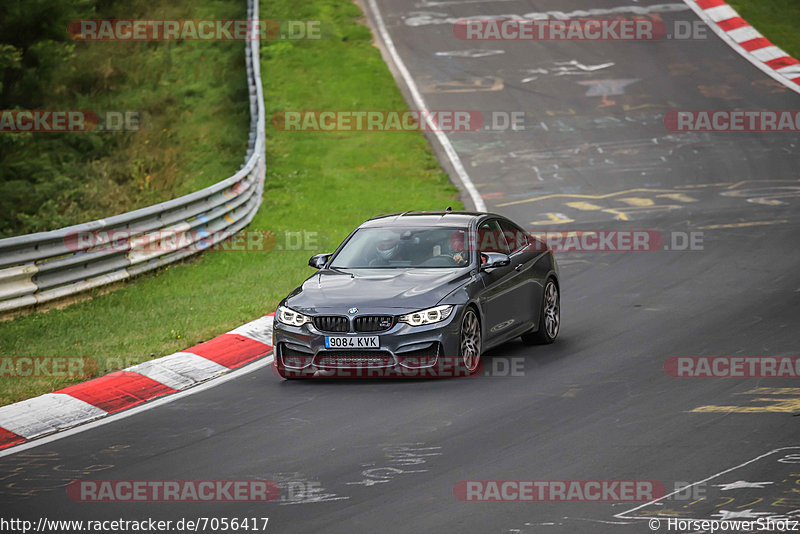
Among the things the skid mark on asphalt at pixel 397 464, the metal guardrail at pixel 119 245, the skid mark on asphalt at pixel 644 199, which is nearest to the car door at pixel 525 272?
the skid mark on asphalt at pixel 397 464

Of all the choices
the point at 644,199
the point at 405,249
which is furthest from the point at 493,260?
the point at 644,199

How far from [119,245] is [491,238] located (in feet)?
18.9

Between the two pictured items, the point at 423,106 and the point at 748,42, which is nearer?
the point at 423,106

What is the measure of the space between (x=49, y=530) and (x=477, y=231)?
6.20 meters

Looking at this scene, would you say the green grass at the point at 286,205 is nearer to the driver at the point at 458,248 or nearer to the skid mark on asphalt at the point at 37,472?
the skid mark on asphalt at the point at 37,472

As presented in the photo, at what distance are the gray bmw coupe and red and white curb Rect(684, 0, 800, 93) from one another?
18970mm

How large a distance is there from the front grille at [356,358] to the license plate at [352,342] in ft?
0.18

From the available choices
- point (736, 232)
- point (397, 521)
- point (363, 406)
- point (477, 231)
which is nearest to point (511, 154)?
point (736, 232)

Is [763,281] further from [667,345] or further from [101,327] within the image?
[101,327]

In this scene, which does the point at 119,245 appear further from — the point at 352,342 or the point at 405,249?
the point at 352,342

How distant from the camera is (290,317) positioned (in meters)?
10.7

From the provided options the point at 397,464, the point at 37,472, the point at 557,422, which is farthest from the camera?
the point at 557,422

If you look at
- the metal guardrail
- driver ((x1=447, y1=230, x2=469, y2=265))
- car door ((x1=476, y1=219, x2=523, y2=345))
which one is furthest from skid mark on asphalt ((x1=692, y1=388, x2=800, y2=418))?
the metal guardrail

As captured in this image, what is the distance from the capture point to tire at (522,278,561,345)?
12.3 metres
